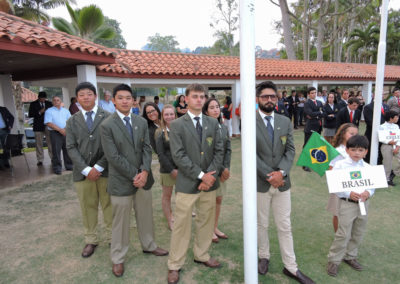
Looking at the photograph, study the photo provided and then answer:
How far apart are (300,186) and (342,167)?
9.64 ft

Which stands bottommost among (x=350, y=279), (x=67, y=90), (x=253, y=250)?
(x=350, y=279)

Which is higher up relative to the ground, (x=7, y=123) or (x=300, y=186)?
(x=7, y=123)

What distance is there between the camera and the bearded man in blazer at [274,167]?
281cm

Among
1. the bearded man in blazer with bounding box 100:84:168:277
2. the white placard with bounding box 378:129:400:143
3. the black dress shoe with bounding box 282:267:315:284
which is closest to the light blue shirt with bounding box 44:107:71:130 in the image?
the bearded man in blazer with bounding box 100:84:168:277

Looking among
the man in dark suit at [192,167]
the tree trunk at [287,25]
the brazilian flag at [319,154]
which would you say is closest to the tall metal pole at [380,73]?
the brazilian flag at [319,154]

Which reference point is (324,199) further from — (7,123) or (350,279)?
(7,123)

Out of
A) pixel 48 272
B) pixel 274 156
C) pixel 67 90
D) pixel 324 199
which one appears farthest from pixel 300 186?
pixel 67 90

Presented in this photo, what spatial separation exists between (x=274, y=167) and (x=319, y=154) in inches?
45.4

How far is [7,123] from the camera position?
7.04 m

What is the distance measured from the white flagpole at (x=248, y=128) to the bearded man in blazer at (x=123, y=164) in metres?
1.24

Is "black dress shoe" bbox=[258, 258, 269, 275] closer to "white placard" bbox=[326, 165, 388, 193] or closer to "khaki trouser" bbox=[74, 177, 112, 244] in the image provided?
"white placard" bbox=[326, 165, 388, 193]

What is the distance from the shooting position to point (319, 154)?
3.66m

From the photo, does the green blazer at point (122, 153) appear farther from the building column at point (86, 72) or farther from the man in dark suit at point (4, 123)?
the man in dark suit at point (4, 123)

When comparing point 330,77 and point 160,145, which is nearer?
point 160,145
